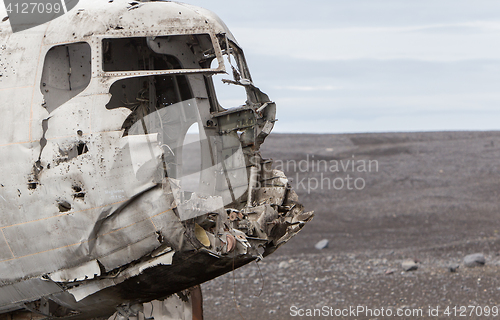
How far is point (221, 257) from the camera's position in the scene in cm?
682

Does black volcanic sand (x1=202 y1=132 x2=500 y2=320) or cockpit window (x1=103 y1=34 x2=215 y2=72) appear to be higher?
cockpit window (x1=103 y1=34 x2=215 y2=72)

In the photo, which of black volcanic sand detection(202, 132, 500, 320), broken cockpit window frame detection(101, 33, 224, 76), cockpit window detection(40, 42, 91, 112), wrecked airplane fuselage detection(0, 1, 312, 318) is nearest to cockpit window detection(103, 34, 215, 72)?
broken cockpit window frame detection(101, 33, 224, 76)

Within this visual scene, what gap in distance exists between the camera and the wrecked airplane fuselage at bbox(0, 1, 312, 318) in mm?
6289

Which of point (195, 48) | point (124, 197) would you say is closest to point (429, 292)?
point (195, 48)

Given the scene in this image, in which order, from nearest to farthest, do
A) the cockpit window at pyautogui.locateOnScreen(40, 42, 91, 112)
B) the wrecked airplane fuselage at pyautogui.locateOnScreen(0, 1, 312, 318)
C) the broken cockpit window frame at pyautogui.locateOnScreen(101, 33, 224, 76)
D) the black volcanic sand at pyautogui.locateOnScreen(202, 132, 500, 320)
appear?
1. the wrecked airplane fuselage at pyautogui.locateOnScreen(0, 1, 312, 318)
2. the cockpit window at pyautogui.locateOnScreen(40, 42, 91, 112)
3. the broken cockpit window frame at pyautogui.locateOnScreen(101, 33, 224, 76)
4. the black volcanic sand at pyautogui.locateOnScreen(202, 132, 500, 320)

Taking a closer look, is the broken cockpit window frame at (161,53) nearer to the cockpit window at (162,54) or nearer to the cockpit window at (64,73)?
the cockpit window at (162,54)

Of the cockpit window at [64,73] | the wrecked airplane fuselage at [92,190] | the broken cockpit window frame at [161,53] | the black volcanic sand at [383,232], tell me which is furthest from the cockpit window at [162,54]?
the black volcanic sand at [383,232]

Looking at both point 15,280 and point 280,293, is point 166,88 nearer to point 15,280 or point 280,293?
point 15,280

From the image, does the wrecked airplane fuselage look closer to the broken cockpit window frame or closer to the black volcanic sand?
the broken cockpit window frame

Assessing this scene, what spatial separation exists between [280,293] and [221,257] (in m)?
9.56

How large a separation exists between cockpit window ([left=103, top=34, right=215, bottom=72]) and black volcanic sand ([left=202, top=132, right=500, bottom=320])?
11.2 feet

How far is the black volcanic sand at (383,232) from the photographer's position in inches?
607

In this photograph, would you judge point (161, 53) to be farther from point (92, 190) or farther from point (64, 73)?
point (92, 190)

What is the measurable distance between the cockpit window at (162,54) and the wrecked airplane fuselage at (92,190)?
0.94 m
